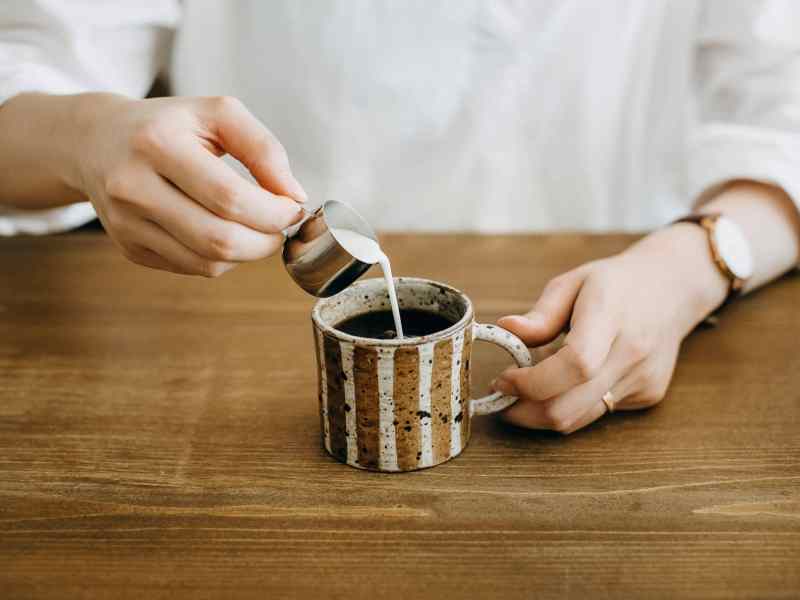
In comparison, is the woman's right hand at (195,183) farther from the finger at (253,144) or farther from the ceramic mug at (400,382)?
the ceramic mug at (400,382)

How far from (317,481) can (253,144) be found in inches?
12.3

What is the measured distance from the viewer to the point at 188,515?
2.41 feet

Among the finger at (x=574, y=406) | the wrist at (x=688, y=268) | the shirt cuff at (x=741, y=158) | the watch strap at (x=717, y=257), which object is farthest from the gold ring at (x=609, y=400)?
the shirt cuff at (x=741, y=158)

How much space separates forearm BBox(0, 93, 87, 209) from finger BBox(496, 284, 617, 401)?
513 millimetres

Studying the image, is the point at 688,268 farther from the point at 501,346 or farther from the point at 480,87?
the point at 480,87

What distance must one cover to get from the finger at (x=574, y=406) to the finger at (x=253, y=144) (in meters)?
0.30

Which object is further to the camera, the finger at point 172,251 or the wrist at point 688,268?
the wrist at point 688,268

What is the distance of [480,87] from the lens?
1427 millimetres

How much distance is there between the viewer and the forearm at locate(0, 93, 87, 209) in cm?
94

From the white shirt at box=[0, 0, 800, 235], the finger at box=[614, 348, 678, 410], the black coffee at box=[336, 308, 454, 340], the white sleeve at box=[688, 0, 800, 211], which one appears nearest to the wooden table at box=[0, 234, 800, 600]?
the finger at box=[614, 348, 678, 410]

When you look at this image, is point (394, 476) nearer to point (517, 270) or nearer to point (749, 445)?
point (749, 445)

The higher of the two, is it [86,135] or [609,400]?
[86,135]

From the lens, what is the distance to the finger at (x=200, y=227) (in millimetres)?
763

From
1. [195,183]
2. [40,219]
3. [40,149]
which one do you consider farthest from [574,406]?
[40,219]
